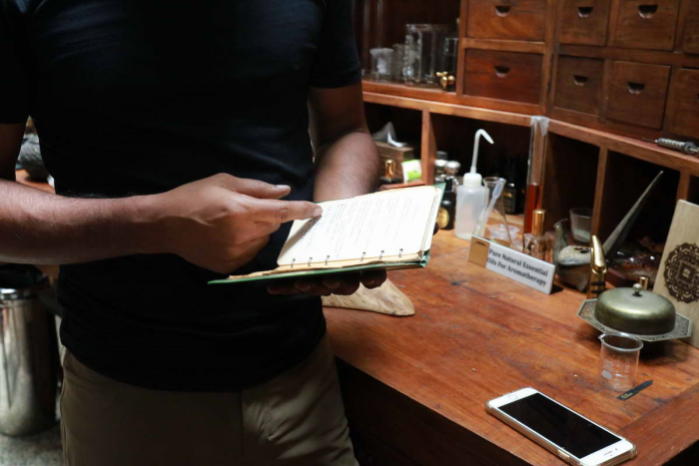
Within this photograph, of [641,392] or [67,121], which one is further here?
[641,392]

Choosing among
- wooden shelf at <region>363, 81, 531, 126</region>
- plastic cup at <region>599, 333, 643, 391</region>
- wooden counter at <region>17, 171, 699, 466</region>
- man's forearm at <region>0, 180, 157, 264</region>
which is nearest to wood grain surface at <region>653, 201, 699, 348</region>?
wooden counter at <region>17, 171, 699, 466</region>

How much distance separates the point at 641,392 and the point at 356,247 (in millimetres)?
543

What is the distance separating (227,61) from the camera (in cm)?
97

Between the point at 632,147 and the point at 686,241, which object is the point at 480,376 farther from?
the point at 632,147

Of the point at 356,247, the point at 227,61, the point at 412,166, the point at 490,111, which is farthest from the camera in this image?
the point at 412,166

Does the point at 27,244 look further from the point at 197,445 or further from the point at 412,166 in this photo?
the point at 412,166

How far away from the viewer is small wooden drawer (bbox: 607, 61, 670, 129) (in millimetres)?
1297

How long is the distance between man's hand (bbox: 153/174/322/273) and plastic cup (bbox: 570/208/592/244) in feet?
3.21

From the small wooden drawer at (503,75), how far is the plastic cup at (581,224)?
0.95ft

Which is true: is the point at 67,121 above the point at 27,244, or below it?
above

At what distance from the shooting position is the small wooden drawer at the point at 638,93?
1.30m

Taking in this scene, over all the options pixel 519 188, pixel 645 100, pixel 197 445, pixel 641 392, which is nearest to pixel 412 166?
pixel 519 188

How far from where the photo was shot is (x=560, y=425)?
96cm

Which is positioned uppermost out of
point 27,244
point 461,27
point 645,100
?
point 461,27
